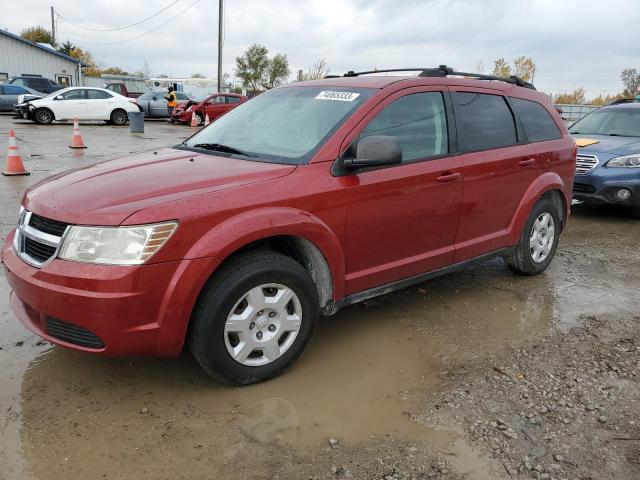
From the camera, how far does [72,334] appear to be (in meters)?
2.78

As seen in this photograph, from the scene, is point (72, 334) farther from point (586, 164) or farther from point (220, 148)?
point (586, 164)

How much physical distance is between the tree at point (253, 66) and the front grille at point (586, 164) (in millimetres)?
48237

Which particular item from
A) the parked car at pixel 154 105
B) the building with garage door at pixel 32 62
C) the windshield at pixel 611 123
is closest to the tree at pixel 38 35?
the building with garage door at pixel 32 62

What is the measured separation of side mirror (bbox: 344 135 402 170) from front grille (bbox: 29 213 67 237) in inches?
65.5

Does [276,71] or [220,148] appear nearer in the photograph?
[220,148]

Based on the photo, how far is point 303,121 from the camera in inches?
145

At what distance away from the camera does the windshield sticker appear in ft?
12.1

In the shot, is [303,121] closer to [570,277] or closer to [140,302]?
[140,302]

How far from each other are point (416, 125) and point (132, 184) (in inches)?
78.2

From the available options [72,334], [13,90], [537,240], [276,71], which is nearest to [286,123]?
[72,334]

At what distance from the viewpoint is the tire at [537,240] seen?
489 centimetres

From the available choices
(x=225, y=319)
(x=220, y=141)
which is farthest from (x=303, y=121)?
(x=225, y=319)

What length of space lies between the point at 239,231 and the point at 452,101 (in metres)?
2.13

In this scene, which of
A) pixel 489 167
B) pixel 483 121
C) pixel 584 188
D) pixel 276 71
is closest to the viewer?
pixel 489 167
